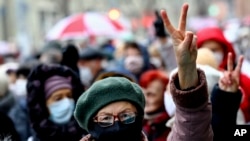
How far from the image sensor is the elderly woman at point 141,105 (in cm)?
382

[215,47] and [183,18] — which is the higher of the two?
[183,18]

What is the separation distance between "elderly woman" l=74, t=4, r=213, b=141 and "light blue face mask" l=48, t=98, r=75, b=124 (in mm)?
1178

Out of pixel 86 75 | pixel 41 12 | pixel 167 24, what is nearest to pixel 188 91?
pixel 167 24

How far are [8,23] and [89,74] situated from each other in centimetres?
3015

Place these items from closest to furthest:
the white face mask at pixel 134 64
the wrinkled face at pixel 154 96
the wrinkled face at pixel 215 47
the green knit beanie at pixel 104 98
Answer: the green knit beanie at pixel 104 98 → the wrinkled face at pixel 154 96 → the wrinkled face at pixel 215 47 → the white face mask at pixel 134 64

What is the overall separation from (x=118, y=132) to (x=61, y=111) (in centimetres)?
144

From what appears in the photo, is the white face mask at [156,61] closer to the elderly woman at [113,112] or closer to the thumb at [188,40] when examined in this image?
the elderly woman at [113,112]

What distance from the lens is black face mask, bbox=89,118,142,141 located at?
412cm

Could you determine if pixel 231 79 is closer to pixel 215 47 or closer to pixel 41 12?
pixel 215 47

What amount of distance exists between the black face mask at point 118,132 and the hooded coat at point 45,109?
4.04ft

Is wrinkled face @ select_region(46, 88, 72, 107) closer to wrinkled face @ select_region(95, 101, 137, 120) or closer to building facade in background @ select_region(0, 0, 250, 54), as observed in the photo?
wrinkled face @ select_region(95, 101, 137, 120)

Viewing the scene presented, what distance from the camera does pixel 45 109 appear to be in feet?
18.2

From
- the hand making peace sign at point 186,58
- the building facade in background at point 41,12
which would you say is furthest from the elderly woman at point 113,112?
the building facade in background at point 41,12

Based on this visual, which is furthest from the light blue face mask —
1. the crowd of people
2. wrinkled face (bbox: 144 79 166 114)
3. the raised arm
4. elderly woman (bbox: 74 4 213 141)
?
the raised arm
